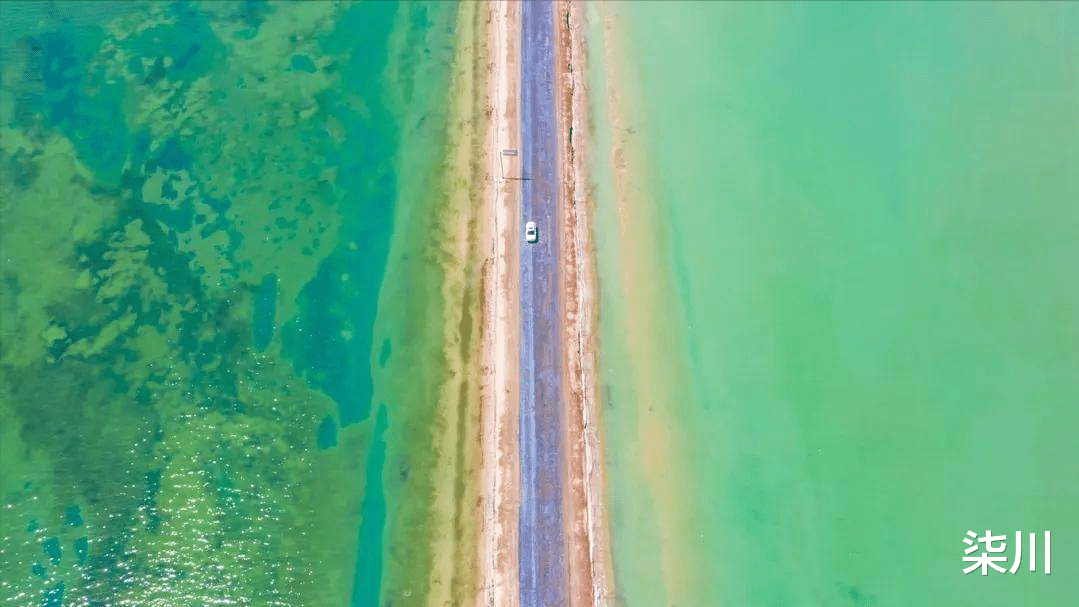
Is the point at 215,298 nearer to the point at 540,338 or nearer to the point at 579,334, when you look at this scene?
the point at 540,338

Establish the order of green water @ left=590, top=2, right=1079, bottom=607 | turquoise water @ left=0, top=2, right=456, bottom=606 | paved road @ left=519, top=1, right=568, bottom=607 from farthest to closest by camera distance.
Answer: turquoise water @ left=0, top=2, right=456, bottom=606, green water @ left=590, top=2, right=1079, bottom=607, paved road @ left=519, top=1, right=568, bottom=607

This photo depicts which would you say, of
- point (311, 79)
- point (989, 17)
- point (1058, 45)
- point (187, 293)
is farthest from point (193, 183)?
point (1058, 45)

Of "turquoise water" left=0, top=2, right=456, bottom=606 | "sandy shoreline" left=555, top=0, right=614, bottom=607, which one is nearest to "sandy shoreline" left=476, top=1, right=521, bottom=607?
"sandy shoreline" left=555, top=0, right=614, bottom=607

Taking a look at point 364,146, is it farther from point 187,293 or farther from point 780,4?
point 780,4

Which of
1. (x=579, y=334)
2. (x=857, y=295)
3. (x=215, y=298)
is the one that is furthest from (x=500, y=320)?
(x=857, y=295)

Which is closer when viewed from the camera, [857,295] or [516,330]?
[516,330]

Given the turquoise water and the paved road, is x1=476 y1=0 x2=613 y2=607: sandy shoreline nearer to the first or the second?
the paved road
